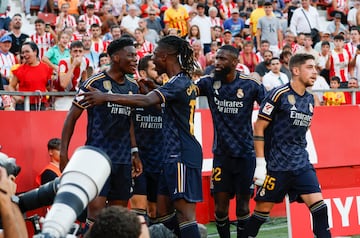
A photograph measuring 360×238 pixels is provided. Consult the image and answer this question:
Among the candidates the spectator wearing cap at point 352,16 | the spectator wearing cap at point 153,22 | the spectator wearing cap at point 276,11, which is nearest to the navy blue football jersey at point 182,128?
the spectator wearing cap at point 153,22

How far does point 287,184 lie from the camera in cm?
917

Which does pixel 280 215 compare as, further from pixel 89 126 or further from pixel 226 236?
pixel 89 126

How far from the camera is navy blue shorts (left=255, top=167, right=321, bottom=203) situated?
9109 millimetres

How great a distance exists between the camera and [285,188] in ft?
30.1

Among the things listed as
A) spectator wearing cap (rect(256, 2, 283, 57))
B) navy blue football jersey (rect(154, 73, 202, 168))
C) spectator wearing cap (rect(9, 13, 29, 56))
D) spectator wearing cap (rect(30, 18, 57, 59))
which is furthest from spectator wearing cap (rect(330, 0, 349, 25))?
navy blue football jersey (rect(154, 73, 202, 168))

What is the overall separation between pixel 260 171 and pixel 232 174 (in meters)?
0.60

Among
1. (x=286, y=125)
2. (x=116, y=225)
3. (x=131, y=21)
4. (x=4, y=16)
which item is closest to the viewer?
(x=116, y=225)

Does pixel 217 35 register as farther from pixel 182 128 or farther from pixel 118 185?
pixel 182 128

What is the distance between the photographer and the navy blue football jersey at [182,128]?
7.99m

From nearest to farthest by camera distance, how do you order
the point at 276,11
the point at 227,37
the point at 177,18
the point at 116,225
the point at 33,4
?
the point at 116,225
the point at 227,37
the point at 177,18
the point at 33,4
the point at 276,11

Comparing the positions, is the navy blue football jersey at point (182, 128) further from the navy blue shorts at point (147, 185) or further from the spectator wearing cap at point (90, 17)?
the spectator wearing cap at point (90, 17)

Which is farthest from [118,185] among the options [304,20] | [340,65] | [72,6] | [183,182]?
[304,20]

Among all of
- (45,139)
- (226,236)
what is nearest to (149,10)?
(45,139)

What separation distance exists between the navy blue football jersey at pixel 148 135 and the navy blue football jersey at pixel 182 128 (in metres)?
1.38
